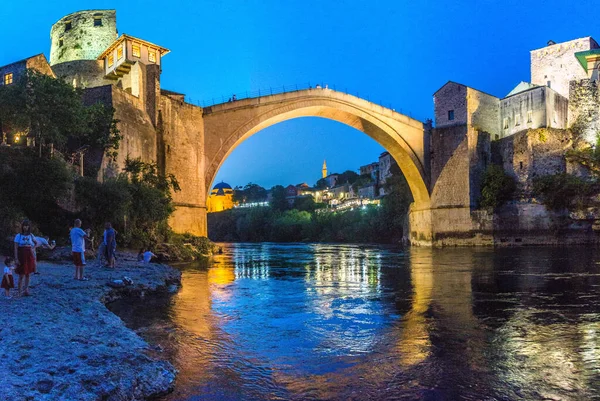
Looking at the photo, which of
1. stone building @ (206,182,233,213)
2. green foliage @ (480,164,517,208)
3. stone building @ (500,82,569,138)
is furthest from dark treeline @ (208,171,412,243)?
stone building @ (206,182,233,213)

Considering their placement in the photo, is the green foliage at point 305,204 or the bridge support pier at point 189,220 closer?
the bridge support pier at point 189,220

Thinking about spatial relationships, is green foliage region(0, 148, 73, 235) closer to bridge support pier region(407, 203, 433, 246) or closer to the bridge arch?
the bridge arch

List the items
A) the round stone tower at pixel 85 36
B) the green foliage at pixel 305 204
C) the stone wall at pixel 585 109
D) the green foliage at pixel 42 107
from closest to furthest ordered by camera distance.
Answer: the green foliage at pixel 42 107 → the stone wall at pixel 585 109 → the round stone tower at pixel 85 36 → the green foliage at pixel 305 204

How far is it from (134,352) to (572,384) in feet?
12.9

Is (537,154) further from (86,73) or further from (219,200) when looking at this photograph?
(219,200)

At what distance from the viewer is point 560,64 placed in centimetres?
4484

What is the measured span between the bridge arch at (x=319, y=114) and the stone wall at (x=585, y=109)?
34.2ft

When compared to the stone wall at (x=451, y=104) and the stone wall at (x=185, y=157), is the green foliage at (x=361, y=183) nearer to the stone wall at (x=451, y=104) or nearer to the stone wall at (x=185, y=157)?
the stone wall at (x=451, y=104)

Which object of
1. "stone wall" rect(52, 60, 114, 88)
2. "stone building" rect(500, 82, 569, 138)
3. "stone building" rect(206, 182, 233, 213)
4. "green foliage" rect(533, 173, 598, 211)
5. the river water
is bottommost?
the river water

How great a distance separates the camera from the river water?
4023 mm

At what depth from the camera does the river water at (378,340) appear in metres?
4.02

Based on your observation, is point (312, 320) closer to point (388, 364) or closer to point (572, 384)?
point (388, 364)

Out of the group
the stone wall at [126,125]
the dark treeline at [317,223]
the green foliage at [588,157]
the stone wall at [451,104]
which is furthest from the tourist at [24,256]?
the dark treeline at [317,223]

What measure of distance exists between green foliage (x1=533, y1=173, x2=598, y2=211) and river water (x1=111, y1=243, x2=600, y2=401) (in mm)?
20305
